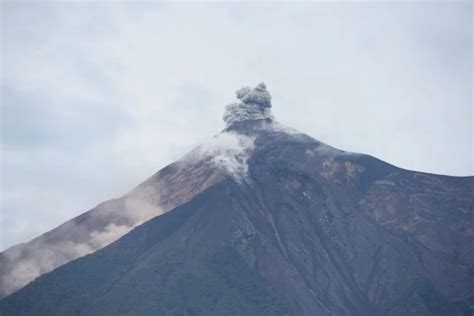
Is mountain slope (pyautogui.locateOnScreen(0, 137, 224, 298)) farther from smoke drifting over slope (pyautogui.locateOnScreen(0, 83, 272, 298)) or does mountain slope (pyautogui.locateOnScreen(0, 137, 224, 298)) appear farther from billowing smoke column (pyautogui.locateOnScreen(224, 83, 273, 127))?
billowing smoke column (pyautogui.locateOnScreen(224, 83, 273, 127))

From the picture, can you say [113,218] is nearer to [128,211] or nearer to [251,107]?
[128,211]

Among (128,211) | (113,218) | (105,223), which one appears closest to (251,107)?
(128,211)

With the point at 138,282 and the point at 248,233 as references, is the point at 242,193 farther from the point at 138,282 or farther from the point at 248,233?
the point at 138,282

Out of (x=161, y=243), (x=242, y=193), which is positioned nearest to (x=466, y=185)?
(x=242, y=193)

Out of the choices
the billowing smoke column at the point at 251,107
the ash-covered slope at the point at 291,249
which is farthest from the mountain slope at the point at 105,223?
the billowing smoke column at the point at 251,107

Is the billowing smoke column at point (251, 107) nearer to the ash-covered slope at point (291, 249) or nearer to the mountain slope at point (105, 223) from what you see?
the ash-covered slope at point (291, 249)
